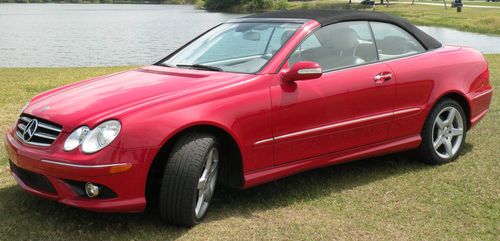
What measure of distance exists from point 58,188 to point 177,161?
2.53ft

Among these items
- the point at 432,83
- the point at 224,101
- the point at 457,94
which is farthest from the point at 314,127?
the point at 457,94

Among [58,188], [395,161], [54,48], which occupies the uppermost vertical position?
[58,188]

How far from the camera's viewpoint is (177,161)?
368cm

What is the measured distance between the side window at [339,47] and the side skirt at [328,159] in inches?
29.1

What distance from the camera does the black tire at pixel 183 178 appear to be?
12.1ft

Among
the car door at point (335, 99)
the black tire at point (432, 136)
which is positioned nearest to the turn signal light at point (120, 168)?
the car door at point (335, 99)

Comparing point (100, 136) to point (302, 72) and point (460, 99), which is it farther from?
point (460, 99)

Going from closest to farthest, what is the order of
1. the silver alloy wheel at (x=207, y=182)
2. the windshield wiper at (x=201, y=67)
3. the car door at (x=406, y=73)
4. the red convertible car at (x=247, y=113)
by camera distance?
the red convertible car at (x=247, y=113)
the silver alloy wheel at (x=207, y=182)
the windshield wiper at (x=201, y=67)
the car door at (x=406, y=73)

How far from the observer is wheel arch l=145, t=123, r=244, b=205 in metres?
3.79

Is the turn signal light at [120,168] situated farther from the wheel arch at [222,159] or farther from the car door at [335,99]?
the car door at [335,99]

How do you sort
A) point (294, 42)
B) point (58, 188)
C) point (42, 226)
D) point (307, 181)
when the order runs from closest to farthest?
point (58, 188), point (42, 226), point (294, 42), point (307, 181)

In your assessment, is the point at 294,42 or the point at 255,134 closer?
the point at 255,134

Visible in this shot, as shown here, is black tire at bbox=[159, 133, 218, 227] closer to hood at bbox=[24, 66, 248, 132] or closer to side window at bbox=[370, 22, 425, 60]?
hood at bbox=[24, 66, 248, 132]

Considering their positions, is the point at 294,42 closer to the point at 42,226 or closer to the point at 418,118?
the point at 418,118
